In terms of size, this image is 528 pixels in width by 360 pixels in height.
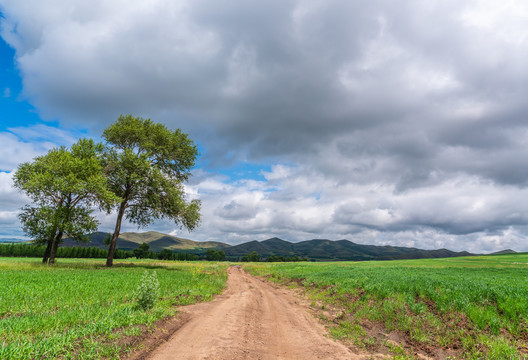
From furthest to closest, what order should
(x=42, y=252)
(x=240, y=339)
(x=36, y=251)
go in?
1. (x=36, y=251)
2. (x=42, y=252)
3. (x=240, y=339)

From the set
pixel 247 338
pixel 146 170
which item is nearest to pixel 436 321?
pixel 247 338

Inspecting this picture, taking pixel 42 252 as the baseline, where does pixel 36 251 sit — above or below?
above

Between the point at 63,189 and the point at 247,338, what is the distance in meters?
29.0

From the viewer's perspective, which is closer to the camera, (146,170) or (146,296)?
(146,296)

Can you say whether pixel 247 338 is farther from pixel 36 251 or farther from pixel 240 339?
pixel 36 251

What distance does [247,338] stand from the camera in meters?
8.62

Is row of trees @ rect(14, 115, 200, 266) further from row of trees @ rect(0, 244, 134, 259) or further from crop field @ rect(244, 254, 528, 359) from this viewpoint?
row of trees @ rect(0, 244, 134, 259)

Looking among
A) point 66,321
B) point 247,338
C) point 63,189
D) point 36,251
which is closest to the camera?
point 66,321

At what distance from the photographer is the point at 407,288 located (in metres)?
16.1

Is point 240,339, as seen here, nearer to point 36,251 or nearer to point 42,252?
point 42,252

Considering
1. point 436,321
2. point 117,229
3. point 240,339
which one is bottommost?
point 436,321

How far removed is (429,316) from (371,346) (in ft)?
14.4

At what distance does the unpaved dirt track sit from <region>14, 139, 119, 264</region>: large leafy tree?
23.3 meters

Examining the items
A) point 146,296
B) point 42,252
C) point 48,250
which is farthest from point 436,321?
point 42,252
